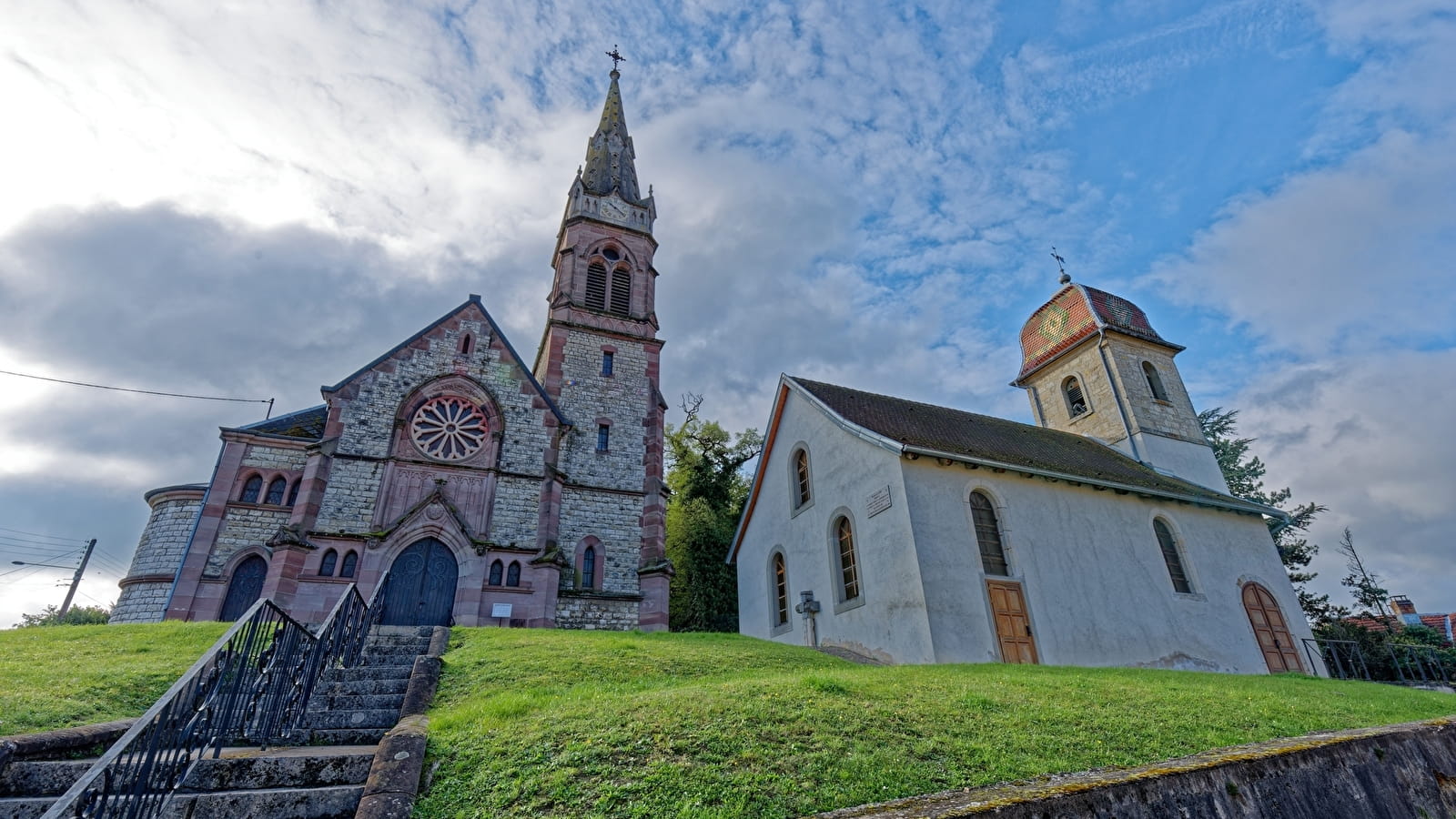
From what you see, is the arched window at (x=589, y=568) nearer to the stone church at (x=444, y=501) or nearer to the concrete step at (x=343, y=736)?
the stone church at (x=444, y=501)

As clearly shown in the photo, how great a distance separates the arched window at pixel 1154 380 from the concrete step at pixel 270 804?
2772 centimetres

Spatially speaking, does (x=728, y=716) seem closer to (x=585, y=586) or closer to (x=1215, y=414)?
(x=585, y=586)

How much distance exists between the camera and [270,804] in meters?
4.52

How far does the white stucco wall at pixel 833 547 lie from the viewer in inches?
536

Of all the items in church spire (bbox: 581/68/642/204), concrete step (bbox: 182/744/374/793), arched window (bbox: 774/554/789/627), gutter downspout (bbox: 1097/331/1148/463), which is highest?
church spire (bbox: 581/68/642/204)

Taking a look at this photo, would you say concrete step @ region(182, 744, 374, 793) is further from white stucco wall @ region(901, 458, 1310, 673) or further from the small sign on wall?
the small sign on wall

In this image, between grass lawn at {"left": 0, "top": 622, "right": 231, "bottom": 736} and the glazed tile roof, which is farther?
the glazed tile roof

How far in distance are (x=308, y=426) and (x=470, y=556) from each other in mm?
6571

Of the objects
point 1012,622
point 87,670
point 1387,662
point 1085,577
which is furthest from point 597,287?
point 1387,662

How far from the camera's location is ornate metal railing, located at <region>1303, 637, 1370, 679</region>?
709 inches

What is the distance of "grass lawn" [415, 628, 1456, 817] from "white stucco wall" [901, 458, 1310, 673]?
3874 mm

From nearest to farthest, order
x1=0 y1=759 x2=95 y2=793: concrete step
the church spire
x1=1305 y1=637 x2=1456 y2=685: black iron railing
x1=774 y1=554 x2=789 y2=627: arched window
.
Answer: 1. x1=0 y1=759 x2=95 y2=793: concrete step
2. x1=774 y1=554 x2=789 y2=627: arched window
3. x1=1305 y1=637 x2=1456 y2=685: black iron railing
4. the church spire

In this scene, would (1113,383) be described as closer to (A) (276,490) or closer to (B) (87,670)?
(A) (276,490)

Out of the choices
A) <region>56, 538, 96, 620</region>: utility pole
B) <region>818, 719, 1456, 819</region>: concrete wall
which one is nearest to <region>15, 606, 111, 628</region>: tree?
<region>56, 538, 96, 620</region>: utility pole
